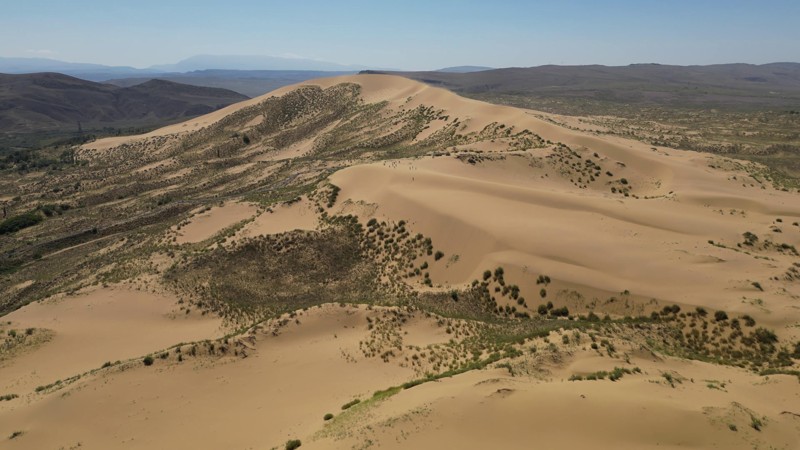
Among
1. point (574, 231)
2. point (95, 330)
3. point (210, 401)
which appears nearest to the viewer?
point (210, 401)

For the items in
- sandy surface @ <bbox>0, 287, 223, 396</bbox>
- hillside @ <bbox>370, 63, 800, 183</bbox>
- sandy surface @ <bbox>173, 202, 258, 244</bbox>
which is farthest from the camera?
hillside @ <bbox>370, 63, 800, 183</bbox>

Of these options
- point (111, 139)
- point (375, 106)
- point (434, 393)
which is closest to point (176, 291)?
point (434, 393)

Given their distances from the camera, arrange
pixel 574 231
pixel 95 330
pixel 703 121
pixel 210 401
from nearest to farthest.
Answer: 1. pixel 210 401
2. pixel 95 330
3. pixel 574 231
4. pixel 703 121

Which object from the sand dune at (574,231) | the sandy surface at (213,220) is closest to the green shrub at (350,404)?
the sand dune at (574,231)

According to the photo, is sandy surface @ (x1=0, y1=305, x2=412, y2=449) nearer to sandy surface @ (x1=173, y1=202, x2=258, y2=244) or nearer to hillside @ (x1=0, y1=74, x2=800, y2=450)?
hillside @ (x1=0, y1=74, x2=800, y2=450)

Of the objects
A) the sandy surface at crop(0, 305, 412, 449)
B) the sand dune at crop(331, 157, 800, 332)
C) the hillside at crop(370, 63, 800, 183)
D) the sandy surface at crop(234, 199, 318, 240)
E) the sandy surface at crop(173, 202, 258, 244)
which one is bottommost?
the sandy surface at crop(0, 305, 412, 449)

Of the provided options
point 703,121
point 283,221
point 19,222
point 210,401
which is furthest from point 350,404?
point 703,121

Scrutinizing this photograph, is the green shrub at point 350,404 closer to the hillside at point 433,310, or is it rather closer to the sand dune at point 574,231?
the hillside at point 433,310

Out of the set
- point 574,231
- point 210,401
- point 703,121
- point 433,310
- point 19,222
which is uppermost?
point 703,121

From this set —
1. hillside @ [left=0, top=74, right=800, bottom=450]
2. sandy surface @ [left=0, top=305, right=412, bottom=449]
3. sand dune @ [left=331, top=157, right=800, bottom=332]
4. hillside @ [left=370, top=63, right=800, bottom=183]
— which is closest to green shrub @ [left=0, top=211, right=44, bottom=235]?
hillside @ [left=0, top=74, right=800, bottom=450]

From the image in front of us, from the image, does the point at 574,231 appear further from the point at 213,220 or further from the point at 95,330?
the point at 213,220
